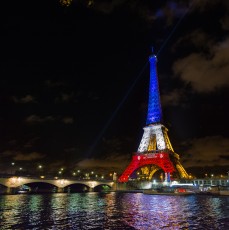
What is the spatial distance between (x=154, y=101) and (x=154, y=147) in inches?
866

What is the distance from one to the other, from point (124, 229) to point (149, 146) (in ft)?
342

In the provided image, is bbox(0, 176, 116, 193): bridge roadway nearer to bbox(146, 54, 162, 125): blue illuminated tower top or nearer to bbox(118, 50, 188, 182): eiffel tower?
bbox(118, 50, 188, 182): eiffel tower

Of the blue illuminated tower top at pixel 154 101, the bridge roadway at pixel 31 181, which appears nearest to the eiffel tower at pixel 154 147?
the blue illuminated tower top at pixel 154 101

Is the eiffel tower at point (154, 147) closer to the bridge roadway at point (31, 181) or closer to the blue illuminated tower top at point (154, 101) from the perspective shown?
the blue illuminated tower top at point (154, 101)

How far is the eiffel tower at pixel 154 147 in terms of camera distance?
339ft

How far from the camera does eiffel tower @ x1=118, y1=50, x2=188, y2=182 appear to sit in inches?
4067

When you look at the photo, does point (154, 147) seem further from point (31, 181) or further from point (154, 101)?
point (31, 181)

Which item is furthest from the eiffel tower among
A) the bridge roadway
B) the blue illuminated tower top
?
the bridge roadway

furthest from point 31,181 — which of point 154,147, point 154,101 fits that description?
point 154,101

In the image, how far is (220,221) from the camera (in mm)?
26156

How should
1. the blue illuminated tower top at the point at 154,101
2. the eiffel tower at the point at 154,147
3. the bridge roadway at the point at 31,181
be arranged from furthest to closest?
1. the blue illuminated tower top at the point at 154,101
2. the eiffel tower at the point at 154,147
3. the bridge roadway at the point at 31,181

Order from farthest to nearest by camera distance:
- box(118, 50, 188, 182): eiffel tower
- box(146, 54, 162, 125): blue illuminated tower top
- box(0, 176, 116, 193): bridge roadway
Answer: box(146, 54, 162, 125): blue illuminated tower top
box(118, 50, 188, 182): eiffel tower
box(0, 176, 116, 193): bridge roadway

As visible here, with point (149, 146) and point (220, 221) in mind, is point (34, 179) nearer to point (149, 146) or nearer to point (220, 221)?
point (149, 146)

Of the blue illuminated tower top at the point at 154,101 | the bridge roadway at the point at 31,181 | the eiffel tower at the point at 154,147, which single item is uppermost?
the blue illuminated tower top at the point at 154,101
